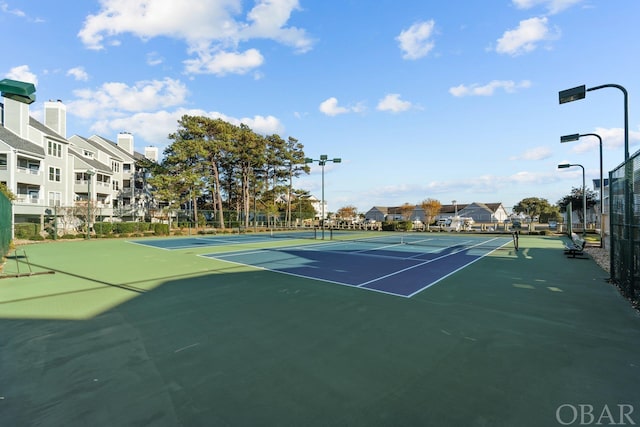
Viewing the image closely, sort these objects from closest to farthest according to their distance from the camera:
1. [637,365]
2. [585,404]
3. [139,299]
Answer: [585,404]
[637,365]
[139,299]

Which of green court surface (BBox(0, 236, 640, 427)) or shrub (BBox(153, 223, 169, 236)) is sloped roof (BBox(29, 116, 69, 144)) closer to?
shrub (BBox(153, 223, 169, 236))

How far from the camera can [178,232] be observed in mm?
33219

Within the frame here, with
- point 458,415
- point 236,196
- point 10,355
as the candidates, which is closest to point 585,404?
point 458,415

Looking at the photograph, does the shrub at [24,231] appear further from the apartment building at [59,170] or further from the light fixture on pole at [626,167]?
the light fixture on pole at [626,167]

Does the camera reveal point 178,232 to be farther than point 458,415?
Yes

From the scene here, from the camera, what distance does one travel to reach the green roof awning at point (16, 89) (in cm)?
479

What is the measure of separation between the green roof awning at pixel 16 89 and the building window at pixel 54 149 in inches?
1436

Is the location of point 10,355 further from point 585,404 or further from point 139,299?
point 585,404

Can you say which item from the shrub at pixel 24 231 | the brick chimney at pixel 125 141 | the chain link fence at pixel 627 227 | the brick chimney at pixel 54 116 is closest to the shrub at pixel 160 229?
the shrub at pixel 24 231

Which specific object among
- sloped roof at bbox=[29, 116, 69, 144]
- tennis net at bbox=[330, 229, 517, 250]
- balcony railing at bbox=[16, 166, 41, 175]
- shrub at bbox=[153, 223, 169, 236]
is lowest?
tennis net at bbox=[330, 229, 517, 250]

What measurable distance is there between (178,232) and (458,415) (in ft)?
114

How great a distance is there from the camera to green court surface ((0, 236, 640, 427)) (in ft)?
9.35

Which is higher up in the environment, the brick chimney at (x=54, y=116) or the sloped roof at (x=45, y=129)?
the brick chimney at (x=54, y=116)

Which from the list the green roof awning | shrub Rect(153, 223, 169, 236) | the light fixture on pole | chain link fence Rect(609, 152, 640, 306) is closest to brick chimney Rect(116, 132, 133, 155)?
shrub Rect(153, 223, 169, 236)
